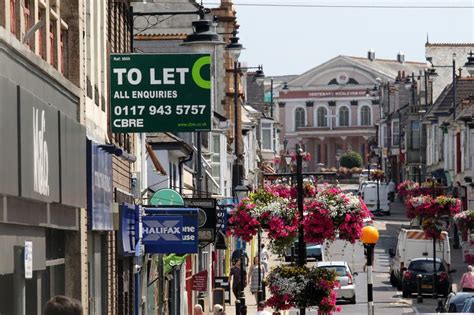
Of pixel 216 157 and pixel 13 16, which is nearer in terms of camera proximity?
pixel 13 16

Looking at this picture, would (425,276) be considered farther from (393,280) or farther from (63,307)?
(63,307)

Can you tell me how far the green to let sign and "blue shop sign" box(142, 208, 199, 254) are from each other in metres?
3.71

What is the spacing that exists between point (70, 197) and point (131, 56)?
6.54 metres

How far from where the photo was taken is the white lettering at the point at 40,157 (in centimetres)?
1455

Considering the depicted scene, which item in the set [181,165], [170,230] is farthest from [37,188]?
[181,165]

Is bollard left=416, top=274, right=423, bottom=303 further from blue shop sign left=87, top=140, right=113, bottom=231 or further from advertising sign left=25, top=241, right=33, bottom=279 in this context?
advertising sign left=25, top=241, right=33, bottom=279

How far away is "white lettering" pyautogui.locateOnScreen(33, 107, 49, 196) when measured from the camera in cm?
1455

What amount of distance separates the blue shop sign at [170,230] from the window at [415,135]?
321 feet

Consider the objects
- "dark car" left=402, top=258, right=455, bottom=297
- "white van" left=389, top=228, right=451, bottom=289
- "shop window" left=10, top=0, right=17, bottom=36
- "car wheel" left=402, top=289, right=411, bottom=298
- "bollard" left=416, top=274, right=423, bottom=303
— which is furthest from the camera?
"white van" left=389, top=228, right=451, bottom=289

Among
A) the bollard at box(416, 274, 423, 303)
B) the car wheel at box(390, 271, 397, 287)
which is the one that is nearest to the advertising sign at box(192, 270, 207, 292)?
the bollard at box(416, 274, 423, 303)

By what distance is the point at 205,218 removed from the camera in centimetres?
3494

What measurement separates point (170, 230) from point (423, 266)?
26659 millimetres

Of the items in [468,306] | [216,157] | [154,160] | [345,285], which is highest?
[216,157]

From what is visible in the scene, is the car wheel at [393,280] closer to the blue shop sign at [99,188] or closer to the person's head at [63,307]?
the blue shop sign at [99,188]
